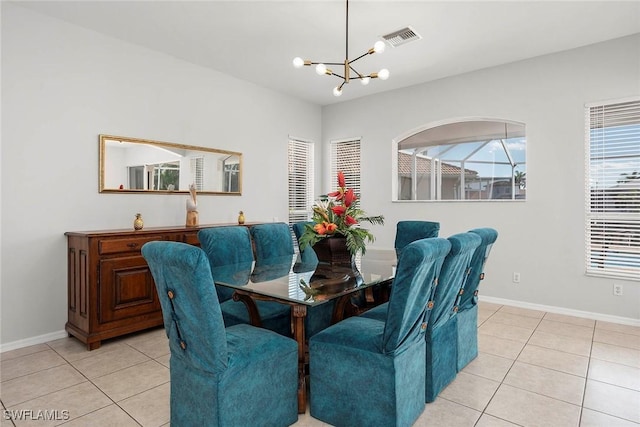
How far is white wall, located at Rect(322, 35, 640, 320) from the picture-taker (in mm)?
3861

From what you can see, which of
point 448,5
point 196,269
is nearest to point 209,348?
point 196,269

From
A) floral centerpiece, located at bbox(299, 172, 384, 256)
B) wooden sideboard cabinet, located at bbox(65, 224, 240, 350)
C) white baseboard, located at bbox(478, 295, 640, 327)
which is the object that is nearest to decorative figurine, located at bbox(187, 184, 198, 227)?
wooden sideboard cabinet, located at bbox(65, 224, 240, 350)

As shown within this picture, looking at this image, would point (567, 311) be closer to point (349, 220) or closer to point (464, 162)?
point (464, 162)

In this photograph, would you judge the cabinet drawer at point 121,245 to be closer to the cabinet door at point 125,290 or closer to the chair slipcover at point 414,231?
the cabinet door at point 125,290

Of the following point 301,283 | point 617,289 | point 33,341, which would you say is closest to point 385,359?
point 301,283

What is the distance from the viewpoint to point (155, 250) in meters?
1.71

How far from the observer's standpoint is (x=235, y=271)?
2719mm

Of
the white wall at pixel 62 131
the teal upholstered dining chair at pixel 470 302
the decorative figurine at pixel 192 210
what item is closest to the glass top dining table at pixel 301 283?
the teal upholstered dining chair at pixel 470 302

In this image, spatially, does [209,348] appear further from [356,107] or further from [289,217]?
[356,107]

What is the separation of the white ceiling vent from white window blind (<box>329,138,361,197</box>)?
2.31 meters

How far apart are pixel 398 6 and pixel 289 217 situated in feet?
11.5

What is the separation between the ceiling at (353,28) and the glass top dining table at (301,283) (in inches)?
89.7

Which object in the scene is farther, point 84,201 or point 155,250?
point 84,201

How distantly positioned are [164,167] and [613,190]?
16.5 ft
